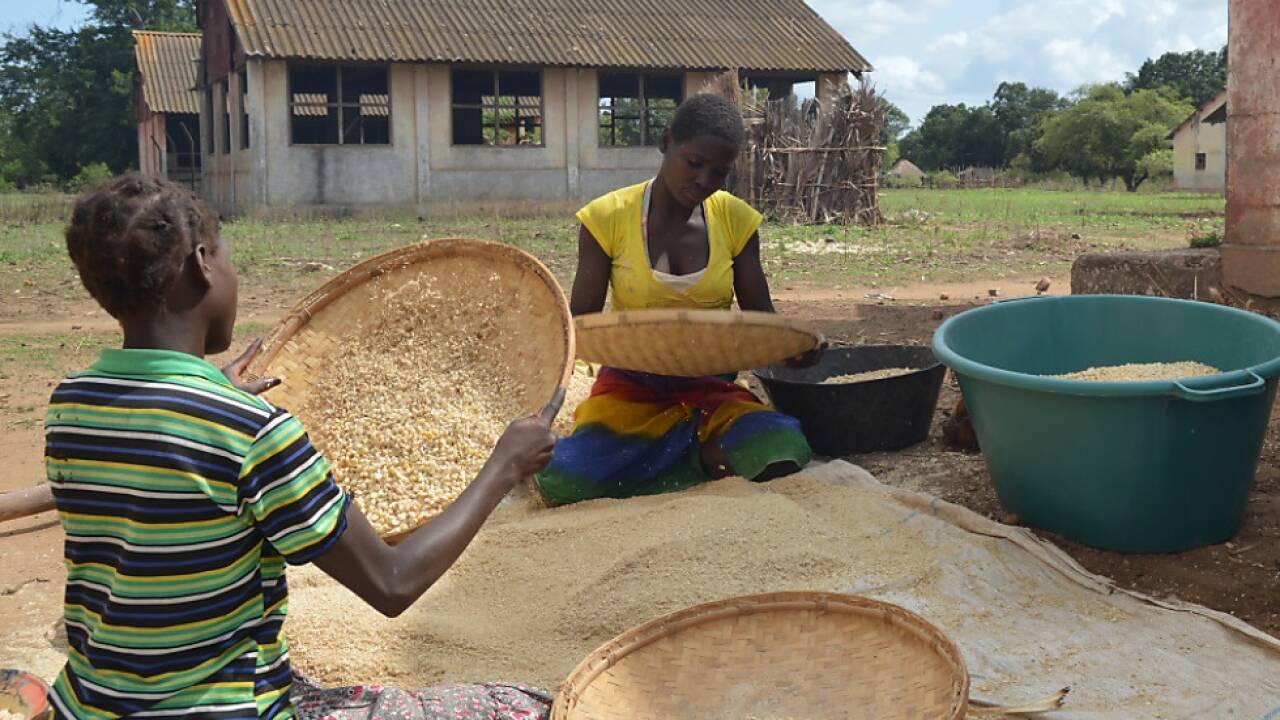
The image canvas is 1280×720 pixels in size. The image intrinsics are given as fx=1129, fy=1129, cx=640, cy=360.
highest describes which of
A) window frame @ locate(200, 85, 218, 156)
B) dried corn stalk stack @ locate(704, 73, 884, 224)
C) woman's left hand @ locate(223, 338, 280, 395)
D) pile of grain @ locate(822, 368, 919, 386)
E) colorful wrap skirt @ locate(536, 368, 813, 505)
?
window frame @ locate(200, 85, 218, 156)

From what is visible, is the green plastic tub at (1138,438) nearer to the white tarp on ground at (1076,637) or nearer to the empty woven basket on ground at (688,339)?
the white tarp on ground at (1076,637)

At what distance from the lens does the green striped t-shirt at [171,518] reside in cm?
130

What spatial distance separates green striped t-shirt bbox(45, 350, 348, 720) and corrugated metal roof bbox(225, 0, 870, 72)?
48.5 ft

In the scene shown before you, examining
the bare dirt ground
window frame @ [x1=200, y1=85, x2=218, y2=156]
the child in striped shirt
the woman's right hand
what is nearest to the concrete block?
the bare dirt ground

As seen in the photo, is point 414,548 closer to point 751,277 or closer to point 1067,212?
point 751,277

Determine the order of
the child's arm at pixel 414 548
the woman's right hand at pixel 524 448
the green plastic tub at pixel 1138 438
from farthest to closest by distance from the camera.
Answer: the green plastic tub at pixel 1138 438
the woman's right hand at pixel 524 448
the child's arm at pixel 414 548

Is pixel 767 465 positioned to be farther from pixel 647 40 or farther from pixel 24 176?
pixel 24 176

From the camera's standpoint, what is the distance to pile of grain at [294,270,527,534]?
103 inches

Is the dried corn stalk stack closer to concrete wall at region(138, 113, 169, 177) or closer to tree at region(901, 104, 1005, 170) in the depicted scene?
concrete wall at region(138, 113, 169, 177)

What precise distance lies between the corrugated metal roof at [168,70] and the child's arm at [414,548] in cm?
2266

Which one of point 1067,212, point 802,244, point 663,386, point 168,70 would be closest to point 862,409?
point 663,386

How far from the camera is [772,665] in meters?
2.04

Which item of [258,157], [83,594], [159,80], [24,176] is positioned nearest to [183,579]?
[83,594]

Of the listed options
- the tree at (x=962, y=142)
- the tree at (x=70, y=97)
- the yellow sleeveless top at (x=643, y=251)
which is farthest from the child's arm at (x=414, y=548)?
the tree at (x=962, y=142)
